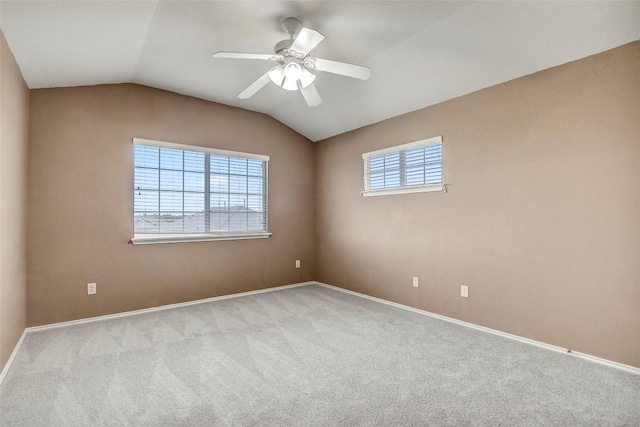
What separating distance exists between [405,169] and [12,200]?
391 centimetres

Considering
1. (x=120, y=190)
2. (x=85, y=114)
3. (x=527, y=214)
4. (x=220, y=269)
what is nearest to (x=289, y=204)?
(x=220, y=269)

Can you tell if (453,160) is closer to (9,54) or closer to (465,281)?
(465,281)

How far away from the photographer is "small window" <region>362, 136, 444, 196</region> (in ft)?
12.5

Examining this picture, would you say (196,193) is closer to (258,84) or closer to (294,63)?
(258,84)

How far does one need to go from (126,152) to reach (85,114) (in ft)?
1.75

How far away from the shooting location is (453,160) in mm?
3580

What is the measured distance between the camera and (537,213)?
2910 mm

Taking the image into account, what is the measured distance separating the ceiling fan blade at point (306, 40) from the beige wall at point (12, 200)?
2.04 m

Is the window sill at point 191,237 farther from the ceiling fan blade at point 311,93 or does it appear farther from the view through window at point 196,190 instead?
the ceiling fan blade at point 311,93

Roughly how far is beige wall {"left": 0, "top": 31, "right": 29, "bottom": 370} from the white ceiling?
26 centimetres

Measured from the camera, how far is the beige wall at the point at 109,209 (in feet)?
10.9

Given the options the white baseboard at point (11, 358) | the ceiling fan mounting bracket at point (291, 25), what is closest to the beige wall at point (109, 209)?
the white baseboard at point (11, 358)

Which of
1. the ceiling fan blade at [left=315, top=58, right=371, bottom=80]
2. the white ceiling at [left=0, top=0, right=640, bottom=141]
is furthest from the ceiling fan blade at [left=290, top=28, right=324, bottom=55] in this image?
the white ceiling at [left=0, top=0, right=640, bottom=141]

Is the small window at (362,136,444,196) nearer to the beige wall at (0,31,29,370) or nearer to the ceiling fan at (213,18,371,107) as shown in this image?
the ceiling fan at (213,18,371,107)
